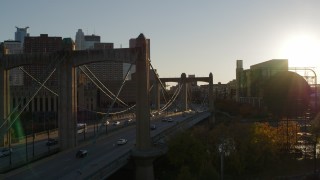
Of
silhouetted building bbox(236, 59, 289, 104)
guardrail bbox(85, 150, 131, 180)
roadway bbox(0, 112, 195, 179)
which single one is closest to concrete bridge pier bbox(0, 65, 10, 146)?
roadway bbox(0, 112, 195, 179)

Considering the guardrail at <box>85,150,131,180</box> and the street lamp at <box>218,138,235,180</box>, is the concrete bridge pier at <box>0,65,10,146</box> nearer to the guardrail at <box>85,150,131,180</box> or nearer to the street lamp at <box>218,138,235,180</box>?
the guardrail at <box>85,150,131,180</box>

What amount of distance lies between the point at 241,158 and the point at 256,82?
110 metres

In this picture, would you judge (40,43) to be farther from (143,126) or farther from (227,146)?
(143,126)

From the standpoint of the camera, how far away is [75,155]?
38812 millimetres

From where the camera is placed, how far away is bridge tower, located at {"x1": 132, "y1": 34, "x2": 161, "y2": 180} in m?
38.4

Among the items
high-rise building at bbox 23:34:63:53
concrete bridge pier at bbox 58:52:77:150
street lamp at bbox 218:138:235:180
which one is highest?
high-rise building at bbox 23:34:63:53

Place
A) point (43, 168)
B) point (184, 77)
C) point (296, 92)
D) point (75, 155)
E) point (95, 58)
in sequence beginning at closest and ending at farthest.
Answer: point (43, 168) < point (75, 155) < point (95, 58) < point (296, 92) < point (184, 77)

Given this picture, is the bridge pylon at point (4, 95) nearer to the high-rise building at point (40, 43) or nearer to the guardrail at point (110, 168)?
the guardrail at point (110, 168)

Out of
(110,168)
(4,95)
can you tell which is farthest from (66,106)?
(110,168)

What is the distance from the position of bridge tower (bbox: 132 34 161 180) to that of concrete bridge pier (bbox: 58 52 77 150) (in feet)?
22.5

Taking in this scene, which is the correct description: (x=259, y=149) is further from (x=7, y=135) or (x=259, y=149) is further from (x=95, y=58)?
(x=7, y=135)

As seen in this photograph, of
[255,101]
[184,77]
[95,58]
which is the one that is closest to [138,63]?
[95,58]

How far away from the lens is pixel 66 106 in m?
41.6

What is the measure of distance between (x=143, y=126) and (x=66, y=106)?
796 centimetres
